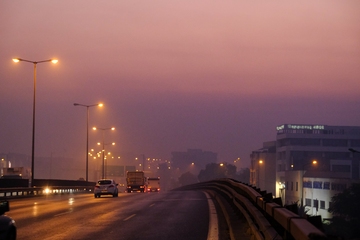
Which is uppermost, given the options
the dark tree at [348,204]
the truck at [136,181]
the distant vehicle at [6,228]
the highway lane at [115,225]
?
the distant vehicle at [6,228]

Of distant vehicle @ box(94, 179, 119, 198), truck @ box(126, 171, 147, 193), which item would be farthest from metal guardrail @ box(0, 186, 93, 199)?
truck @ box(126, 171, 147, 193)

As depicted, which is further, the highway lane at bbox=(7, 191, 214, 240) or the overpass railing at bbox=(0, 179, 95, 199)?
the overpass railing at bbox=(0, 179, 95, 199)

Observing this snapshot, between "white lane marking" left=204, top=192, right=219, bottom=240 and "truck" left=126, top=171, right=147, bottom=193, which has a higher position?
"white lane marking" left=204, top=192, right=219, bottom=240

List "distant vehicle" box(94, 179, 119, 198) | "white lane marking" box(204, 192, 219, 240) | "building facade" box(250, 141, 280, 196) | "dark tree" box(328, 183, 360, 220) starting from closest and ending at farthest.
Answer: "white lane marking" box(204, 192, 219, 240) → "distant vehicle" box(94, 179, 119, 198) → "dark tree" box(328, 183, 360, 220) → "building facade" box(250, 141, 280, 196)

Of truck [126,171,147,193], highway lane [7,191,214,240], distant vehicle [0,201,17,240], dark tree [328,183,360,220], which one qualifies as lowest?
dark tree [328,183,360,220]

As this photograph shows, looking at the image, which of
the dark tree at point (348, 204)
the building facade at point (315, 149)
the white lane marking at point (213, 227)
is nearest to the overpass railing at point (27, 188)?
the white lane marking at point (213, 227)

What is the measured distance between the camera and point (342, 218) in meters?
57.0

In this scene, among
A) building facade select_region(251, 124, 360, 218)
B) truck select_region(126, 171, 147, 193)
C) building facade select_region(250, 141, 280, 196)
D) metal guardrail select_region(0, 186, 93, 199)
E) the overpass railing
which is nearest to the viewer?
metal guardrail select_region(0, 186, 93, 199)

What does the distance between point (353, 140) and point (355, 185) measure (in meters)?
83.8

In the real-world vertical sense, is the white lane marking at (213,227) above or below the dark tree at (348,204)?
above

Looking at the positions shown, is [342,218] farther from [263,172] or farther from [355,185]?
[263,172]

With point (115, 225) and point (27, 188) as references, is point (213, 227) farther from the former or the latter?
point (27, 188)

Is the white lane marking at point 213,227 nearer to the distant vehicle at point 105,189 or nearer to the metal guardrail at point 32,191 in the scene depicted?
the metal guardrail at point 32,191

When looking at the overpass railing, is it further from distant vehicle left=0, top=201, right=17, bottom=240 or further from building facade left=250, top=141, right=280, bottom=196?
building facade left=250, top=141, right=280, bottom=196
